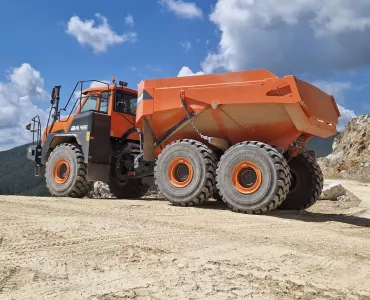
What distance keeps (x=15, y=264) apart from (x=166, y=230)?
1.88 meters

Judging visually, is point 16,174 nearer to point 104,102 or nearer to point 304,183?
point 104,102

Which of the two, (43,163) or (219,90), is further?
(43,163)

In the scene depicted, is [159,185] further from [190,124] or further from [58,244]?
[58,244]

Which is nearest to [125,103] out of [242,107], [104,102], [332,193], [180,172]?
[104,102]

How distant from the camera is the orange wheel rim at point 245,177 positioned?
21.4 ft

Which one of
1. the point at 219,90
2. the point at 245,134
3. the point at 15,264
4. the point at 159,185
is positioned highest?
the point at 219,90

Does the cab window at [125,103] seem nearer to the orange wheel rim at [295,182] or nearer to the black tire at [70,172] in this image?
the black tire at [70,172]

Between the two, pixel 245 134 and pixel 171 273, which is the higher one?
pixel 245 134

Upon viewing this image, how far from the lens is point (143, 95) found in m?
7.77

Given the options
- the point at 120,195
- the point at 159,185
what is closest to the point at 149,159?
the point at 159,185

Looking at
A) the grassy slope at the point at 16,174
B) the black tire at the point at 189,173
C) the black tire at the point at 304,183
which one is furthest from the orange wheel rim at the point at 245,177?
the grassy slope at the point at 16,174

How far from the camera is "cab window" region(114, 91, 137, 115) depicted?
9539 millimetres

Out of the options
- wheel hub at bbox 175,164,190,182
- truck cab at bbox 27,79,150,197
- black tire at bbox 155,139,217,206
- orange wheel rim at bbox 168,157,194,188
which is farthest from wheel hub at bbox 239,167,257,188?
truck cab at bbox 27,79,150,197

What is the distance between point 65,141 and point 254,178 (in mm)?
5322
